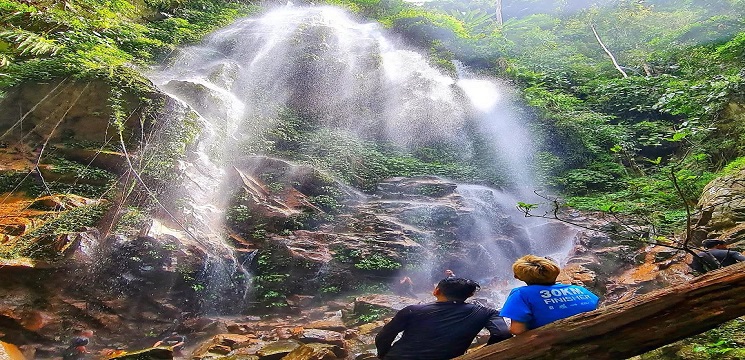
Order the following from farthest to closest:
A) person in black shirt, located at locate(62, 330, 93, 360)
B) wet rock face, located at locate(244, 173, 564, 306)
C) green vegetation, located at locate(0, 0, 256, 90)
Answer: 1. green vegetation, located at locate(0, 0, 256, 90)
2. wet rock face, located at locate(244, 173, 564, 306)
3. person in black shirt, located at locate(62, 330, 93, 360)

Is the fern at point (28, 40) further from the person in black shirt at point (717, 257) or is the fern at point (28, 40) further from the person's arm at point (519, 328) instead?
the person in black shirt at point (717, 257)

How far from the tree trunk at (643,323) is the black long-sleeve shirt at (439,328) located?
447 mm

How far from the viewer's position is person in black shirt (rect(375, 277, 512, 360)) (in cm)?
286

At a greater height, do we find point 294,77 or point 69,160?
point 294,77

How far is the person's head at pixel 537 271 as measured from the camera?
2703mm

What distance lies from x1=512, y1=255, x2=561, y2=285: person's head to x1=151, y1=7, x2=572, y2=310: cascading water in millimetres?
7977

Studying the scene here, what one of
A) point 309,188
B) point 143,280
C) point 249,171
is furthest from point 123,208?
point 309,188

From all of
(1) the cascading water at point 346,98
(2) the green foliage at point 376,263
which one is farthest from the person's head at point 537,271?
(1) the cascading water at point 346,98

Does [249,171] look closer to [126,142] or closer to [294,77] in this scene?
[126,142]

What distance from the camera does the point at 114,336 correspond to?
668cm

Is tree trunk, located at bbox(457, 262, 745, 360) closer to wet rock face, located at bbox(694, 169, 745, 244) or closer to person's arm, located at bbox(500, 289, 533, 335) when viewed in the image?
person's arm, located at bbox(500, 289, 533, 335)

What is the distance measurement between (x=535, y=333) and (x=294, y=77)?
1552 cm

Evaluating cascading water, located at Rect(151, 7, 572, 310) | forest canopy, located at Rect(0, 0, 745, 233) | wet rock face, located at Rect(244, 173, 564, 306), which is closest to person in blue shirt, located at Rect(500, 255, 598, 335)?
forest canopy, located at Rect(0, 0, 745, 233)

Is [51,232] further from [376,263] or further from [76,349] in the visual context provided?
[376,263]
